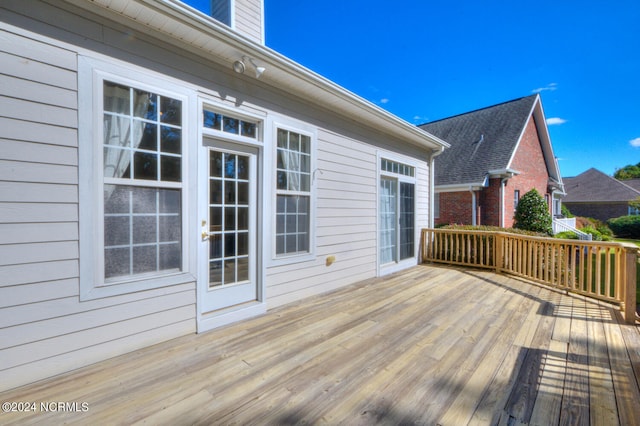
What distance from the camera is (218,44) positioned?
8.95 feet

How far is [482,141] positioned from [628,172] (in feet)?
169

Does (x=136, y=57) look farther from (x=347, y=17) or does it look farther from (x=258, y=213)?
(x=347, y=17)

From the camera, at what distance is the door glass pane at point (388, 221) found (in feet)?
18.2

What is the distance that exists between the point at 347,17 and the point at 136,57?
5.89 meters

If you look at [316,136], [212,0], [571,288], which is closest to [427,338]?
[316,136]

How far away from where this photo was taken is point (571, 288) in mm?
4270

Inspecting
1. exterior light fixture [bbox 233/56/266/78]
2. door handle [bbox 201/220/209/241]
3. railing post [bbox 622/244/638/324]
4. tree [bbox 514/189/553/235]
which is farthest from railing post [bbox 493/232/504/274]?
door handle [bbox 201/220/209/241]

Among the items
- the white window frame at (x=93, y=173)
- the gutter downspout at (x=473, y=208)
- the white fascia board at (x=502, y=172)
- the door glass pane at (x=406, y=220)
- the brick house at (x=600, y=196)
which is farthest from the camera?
the brick house at (x=600, y=196)

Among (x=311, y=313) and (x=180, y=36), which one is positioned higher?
(x=180, y=36)

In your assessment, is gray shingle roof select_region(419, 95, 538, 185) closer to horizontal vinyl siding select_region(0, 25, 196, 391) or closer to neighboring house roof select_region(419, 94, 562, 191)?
neighboring house roof select_region(419, 94, 562, 191)

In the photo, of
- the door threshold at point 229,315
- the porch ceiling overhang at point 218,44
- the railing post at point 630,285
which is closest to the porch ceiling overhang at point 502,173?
the railing post at point 630,285

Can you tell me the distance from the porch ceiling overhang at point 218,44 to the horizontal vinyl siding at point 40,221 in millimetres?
441

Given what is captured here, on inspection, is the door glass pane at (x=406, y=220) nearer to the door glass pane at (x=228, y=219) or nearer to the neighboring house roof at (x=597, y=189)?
the door glass pane at (x=228, y=219)

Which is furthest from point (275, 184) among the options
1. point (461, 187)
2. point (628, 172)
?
point (628, 172)
